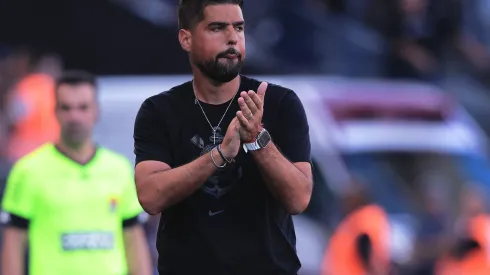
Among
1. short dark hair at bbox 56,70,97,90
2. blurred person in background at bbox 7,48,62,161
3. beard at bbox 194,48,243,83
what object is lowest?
beard at bbox 194,48,243,83

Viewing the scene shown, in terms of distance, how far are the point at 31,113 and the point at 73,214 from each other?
270 inches

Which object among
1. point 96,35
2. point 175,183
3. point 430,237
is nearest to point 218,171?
point 175,183

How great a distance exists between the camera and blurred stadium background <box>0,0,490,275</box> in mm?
14258

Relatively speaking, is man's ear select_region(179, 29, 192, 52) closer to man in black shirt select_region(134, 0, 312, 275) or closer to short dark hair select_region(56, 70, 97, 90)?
man in black shirt select_region(134, 0, 312, 275)

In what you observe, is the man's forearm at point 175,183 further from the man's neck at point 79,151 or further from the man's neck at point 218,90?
the man's neck at point 79,151

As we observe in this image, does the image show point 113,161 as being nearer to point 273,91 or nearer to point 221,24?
point 273,91

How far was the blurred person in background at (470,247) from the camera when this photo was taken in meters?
13.1

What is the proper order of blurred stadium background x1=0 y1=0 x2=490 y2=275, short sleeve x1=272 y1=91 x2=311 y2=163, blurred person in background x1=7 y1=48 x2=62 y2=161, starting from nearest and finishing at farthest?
short sleeve x1=272 y1=91 x2=311 y2=163
blurred person in background x1=7 y1=48 x2=62 y2=161
blurred stadium background x1=0 y1=0 x2=490 y2=275

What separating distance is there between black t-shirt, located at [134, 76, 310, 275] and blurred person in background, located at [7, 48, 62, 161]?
8635 millimetres

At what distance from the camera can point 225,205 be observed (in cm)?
475

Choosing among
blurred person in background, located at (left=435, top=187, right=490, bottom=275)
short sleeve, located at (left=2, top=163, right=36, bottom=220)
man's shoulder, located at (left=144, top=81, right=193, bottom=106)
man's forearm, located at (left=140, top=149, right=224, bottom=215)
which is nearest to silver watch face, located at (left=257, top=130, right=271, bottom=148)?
man's forearm, located at (left=140, top=149, right=224, bottom=215)

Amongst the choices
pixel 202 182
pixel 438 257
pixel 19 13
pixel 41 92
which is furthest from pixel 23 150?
pixel 202 182

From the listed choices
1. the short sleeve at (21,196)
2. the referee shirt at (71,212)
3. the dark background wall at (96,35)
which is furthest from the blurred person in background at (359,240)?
the short sleeve at (21,196)

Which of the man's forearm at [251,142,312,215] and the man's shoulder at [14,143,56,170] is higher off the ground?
the man's shoulder at [14,143,56,170]
